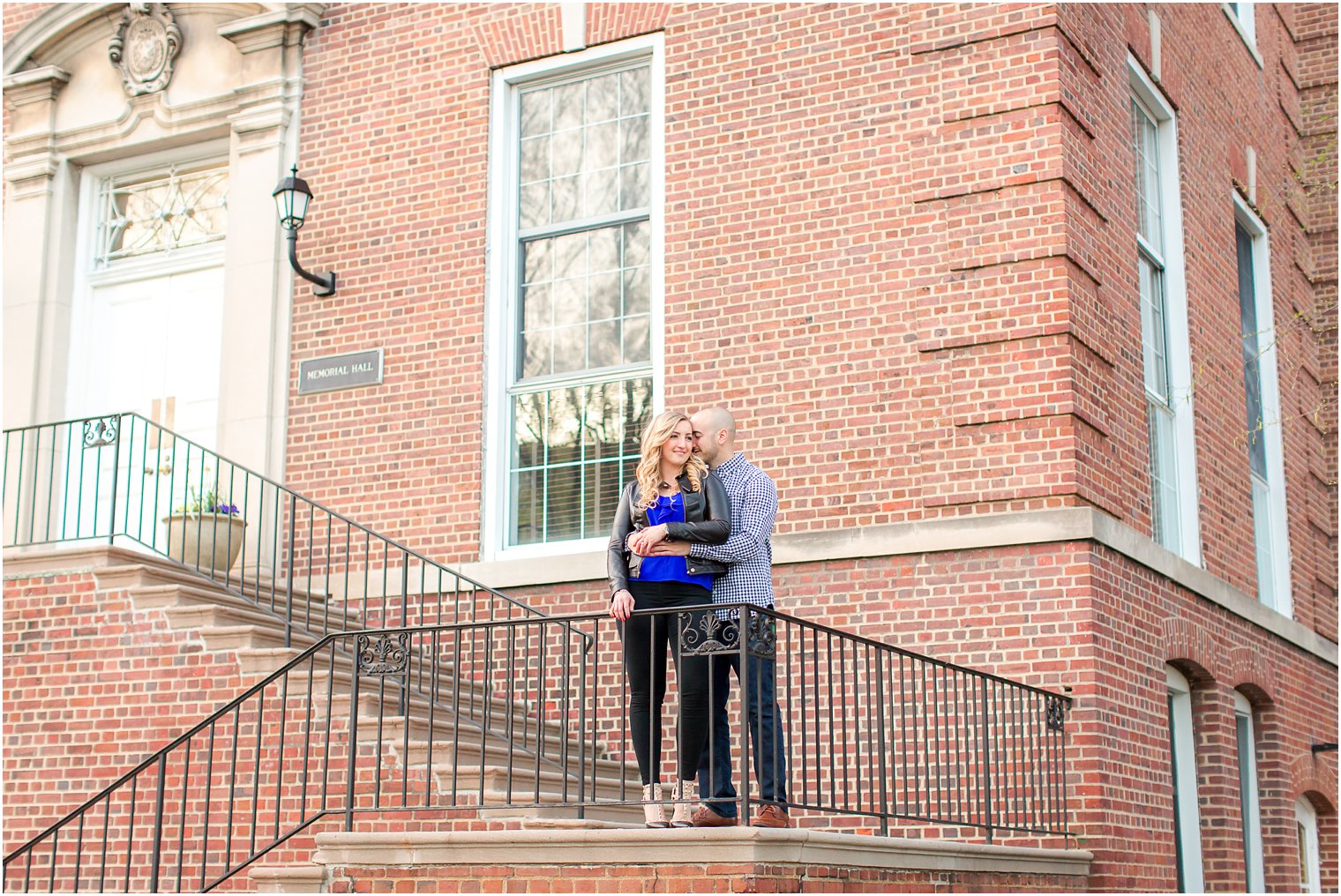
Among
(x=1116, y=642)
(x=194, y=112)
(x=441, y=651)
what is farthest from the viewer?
(x=194, y=112)

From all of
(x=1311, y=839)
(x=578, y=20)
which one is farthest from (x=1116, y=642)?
(x=578, y=20)

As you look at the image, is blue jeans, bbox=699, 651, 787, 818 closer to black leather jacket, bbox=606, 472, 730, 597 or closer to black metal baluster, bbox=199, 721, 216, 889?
black leather jacket, bbox=606, 472, 730, 597

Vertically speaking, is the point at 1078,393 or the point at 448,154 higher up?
the point at 448,154

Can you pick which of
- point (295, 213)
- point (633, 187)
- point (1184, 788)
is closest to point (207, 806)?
point (295, 213)

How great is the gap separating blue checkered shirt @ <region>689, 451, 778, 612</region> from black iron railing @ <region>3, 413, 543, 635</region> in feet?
9.26

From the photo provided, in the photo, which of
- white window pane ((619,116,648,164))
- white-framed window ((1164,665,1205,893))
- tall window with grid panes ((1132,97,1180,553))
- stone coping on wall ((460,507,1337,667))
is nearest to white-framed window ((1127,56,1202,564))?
tall window with grid panes ((1132,97,1180,553))

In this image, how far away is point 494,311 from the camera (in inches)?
456

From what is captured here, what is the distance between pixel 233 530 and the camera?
11367 millimetres

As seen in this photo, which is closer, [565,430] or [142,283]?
[565,430]

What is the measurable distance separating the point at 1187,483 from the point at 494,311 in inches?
205

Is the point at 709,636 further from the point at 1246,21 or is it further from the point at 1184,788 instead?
the point at 1246,21

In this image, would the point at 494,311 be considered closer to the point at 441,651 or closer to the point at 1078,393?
the point at 441,651

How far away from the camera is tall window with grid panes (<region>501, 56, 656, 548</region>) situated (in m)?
11.2

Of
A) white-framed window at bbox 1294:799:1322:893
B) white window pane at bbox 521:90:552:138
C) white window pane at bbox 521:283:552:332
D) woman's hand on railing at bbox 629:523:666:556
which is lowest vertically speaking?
white-framed window at bbox 1294:799:1322:893
